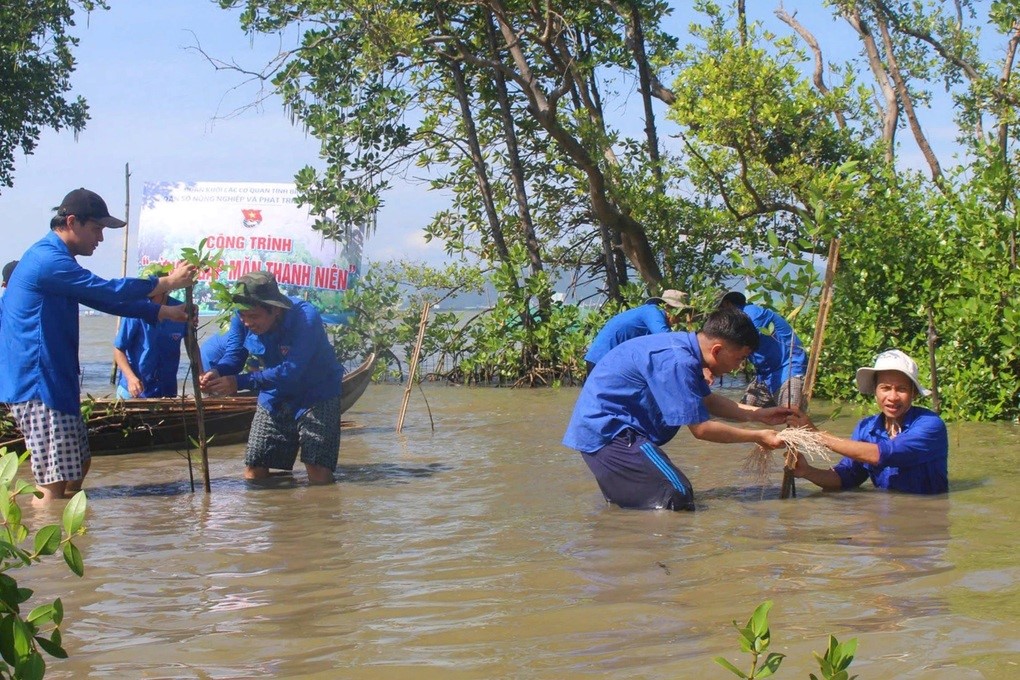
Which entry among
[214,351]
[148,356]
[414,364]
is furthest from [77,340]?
[414,364]

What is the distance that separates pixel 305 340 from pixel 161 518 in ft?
4.94

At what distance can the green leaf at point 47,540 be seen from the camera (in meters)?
2.42

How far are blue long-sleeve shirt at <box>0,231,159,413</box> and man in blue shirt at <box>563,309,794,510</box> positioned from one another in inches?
115

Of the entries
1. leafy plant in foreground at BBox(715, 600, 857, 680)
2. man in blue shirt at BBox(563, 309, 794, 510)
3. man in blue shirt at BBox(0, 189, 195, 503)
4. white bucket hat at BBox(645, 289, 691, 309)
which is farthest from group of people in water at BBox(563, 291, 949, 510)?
leafy plant in foreground at BBox(715, 600, 857, 680)

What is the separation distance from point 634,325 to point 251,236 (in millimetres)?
8045

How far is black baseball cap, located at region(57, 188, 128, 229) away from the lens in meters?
6.73

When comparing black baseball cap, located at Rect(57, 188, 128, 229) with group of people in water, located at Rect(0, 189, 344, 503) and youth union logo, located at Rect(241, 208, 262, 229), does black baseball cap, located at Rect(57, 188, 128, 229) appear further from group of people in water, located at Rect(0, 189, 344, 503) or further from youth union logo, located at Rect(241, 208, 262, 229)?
youth union logo, located at Rect(241, 208, 262, 229)

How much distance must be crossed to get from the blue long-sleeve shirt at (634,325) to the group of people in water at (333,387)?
0.04 metres

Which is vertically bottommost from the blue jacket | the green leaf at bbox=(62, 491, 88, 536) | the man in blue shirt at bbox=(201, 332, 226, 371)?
the green leaf at bbox=(62, 491, 88, 536)

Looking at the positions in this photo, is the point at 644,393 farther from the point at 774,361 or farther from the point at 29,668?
the point at 29,668

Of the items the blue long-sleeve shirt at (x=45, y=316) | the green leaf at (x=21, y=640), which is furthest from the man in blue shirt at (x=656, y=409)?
the green leaf at (x=21, y=640)

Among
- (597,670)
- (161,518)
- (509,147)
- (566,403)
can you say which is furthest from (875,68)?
(597,670)

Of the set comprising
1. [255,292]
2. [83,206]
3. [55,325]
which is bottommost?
[55,325]

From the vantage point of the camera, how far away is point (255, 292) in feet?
23.9
